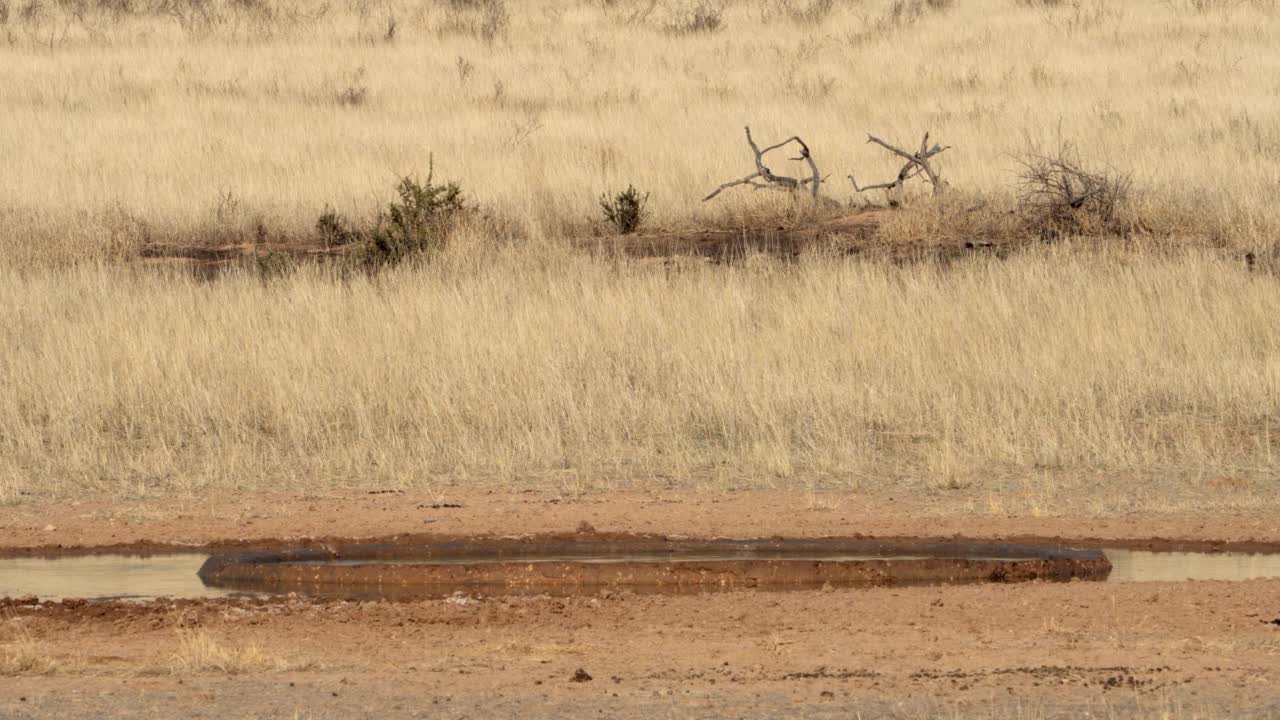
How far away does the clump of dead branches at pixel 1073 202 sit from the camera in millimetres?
17391

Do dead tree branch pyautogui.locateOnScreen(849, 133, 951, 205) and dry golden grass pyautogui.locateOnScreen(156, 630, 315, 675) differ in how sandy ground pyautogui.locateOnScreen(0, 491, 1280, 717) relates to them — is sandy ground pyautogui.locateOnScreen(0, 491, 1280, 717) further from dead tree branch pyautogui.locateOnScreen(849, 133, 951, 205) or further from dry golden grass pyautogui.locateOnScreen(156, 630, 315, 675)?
dead tree branch pyautogui.locateOnScreen(849, 133, 951, 205)

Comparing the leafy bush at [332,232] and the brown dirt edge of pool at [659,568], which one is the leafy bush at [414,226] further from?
the brown dirt edge of pool at [659,568]

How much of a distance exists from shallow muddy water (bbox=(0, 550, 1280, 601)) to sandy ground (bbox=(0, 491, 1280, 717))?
0.32 metres

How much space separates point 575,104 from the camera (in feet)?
86.2

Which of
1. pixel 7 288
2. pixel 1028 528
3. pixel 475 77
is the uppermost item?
pixel 475 77

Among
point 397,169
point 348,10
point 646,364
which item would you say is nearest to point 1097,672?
point 646,364

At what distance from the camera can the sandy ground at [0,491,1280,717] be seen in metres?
5.28

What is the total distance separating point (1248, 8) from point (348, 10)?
706 inches

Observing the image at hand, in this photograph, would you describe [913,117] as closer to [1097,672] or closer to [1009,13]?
[1009,13]

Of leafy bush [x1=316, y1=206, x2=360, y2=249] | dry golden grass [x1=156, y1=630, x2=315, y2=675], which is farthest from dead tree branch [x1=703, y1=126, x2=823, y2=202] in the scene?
dry golden grass [x1=156, y1=630, x2=315, y2=675]

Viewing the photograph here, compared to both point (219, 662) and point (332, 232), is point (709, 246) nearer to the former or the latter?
point (332, 232)

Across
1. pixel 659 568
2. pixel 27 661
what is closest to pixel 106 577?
pixel 27 661

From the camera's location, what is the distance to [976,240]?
58.0 ft

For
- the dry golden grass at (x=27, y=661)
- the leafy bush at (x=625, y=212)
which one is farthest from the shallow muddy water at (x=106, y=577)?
the leafy bush at (x=625, y=212)
